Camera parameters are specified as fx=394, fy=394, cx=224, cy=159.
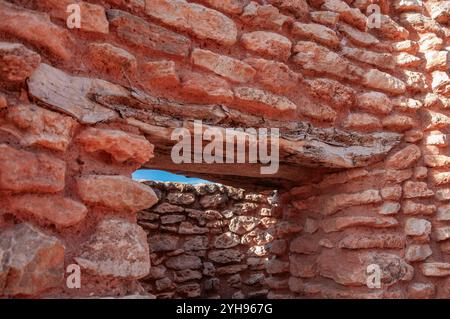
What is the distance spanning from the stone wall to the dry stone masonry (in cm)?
155

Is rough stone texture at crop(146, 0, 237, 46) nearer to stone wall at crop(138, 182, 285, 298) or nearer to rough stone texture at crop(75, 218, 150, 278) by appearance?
rough stone texture at crop(75, 218, 150, 278)

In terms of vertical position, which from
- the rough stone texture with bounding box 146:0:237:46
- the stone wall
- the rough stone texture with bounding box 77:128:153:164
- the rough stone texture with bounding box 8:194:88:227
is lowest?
the stone wall

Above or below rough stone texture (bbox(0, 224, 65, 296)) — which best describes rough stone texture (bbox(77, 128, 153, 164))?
above

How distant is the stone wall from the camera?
364cm

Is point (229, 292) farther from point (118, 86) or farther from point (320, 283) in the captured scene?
point (118, 86)

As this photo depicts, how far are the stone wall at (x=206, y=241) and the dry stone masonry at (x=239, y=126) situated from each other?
1.55 meters

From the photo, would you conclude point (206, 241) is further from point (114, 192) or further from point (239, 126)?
point (114, 192)

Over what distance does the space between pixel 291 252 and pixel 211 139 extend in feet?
3.08

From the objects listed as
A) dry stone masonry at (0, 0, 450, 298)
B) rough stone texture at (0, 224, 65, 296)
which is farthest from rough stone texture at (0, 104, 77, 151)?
rough stone texture at (0, 224, 65, 296)

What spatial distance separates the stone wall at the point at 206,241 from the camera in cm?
364

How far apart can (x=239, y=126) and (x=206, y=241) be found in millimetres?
2459

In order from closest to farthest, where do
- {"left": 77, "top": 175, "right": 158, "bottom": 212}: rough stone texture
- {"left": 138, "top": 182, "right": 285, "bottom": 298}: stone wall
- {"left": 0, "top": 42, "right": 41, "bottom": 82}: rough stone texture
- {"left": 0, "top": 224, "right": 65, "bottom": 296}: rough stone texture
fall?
1. {"left": 0, "top": 224, "right": 65, "bottom": 296}: rough stone texture
2. {"left": 0, "top": 42, "right": 41, "bottom": 82}: rough stone texture
3. {"left": 77, "top": 175, "right": 158, "bottom": 212}: rough stone texture
4. {"left": 138, "top": 182, "right": 285, "bottom": 298}: stone wall

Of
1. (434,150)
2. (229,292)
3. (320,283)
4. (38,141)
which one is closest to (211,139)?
(38,141)

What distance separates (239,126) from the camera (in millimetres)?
1583
